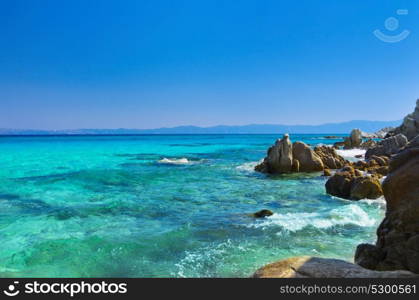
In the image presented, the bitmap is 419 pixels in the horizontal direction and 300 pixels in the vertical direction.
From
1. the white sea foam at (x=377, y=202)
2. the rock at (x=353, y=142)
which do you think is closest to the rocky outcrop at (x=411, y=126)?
the rock at (x=353, y=142)

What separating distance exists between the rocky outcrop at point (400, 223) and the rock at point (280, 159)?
23.9 metres

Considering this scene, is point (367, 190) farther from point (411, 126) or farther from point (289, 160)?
point (411, 126)

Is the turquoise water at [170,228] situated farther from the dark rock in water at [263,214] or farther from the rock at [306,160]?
the rock at [306,160]

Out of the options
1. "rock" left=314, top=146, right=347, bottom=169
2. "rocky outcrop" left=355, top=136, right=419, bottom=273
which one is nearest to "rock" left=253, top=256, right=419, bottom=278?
"rocky outcrop" left=355, top=136, right=419, bottom=273

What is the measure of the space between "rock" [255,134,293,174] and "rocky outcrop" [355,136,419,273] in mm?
23942

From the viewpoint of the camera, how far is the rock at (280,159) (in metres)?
32.5

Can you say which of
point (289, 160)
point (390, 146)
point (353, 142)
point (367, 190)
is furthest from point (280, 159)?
point (353, 142)

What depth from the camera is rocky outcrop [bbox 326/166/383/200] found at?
1983 centimetres

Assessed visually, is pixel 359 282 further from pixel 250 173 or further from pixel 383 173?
pixel 250 173

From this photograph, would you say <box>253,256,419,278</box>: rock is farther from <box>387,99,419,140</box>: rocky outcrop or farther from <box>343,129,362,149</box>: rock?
<box>343,129,362,149</box>: rock

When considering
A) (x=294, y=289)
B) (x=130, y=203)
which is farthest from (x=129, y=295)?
(x=130, y=203)

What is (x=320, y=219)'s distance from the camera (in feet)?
51.4

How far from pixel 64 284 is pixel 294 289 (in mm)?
3641

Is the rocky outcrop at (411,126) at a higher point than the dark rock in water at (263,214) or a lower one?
higher
